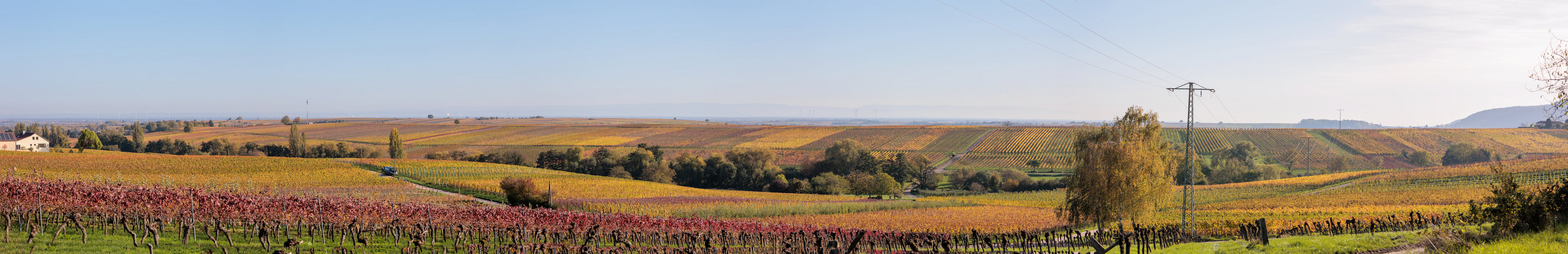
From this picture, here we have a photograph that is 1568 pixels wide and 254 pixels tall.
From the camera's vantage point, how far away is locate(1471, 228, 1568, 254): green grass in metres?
12.2

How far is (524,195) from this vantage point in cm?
4238

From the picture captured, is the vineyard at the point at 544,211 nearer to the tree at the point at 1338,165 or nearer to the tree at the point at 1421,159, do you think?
the tree at the point at 1338,165

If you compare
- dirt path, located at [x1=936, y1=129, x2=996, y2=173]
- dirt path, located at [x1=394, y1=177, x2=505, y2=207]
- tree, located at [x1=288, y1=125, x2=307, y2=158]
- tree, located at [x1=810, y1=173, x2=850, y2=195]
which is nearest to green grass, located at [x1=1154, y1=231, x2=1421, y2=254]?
dirt path, located at [x1=394, y1=177, x2=505, y2=207]

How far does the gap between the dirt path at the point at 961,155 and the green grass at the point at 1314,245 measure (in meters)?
62.9

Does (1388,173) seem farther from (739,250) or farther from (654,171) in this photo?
(739,250)

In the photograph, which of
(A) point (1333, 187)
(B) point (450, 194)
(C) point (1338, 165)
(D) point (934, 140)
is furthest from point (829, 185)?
(C) point (1338, 165)

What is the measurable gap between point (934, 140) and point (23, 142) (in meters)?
116

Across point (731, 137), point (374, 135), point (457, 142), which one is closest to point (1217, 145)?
point (731, 137)

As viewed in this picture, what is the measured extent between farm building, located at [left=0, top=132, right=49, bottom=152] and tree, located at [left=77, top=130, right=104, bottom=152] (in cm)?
321

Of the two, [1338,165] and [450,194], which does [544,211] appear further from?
[1338,165]

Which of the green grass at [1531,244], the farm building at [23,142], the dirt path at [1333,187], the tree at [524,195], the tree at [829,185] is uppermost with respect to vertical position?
the green grass at [1531,244]

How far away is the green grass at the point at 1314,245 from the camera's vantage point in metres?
15.5

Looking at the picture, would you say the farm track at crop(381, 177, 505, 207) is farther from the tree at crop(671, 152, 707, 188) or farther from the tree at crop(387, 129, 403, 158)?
the tree at crop(387, 129, 403, 158)

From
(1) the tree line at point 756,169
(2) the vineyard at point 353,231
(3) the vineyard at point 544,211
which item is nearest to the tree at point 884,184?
(1) the tree line at point 756,169
